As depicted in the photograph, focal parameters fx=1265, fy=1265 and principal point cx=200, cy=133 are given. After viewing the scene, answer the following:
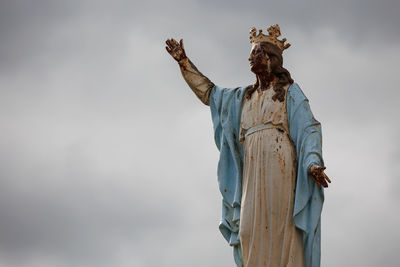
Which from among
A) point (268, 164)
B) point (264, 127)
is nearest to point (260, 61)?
point (264, 127)

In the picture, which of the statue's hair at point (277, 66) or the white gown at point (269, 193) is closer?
the white gown at point (269, 193)

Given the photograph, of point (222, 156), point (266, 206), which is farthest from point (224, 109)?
point (266, 206)

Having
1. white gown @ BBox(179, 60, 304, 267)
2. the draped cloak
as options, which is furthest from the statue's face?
the draped cloak

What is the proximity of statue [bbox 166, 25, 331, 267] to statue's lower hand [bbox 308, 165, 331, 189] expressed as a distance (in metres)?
0.01

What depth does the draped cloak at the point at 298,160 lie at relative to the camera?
19.1 m

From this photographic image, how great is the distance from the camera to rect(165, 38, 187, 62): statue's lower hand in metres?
20.9

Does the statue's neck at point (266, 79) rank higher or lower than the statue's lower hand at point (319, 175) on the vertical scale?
higher

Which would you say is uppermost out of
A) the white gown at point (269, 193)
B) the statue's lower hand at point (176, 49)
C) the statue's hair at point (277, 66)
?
the statue's lower hand at point (176, 49)

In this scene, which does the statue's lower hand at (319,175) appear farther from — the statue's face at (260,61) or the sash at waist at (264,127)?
→ the statue's face at (260,61)

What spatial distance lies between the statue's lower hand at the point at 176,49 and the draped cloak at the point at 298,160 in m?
0.78

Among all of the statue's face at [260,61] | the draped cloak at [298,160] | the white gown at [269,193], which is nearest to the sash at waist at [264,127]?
the white gown at [269,193]

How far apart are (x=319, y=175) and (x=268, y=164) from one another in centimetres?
96

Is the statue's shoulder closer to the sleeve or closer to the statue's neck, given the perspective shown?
the statue's neck

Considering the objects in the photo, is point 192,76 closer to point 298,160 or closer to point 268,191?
point 298,160
